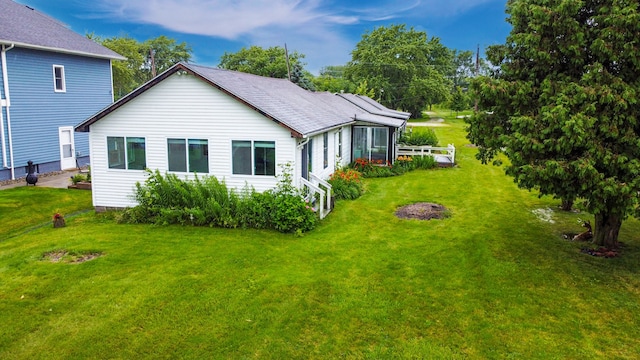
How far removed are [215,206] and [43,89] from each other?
1366cm

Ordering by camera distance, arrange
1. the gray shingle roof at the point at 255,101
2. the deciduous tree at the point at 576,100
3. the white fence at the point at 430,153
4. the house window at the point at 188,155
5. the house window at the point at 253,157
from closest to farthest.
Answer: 1. the deciduous tree at the point at 576,100
2. the gray shingle roof at the point at 255,101
3. the house window at the point at 253,157
4. the house window at the point at 188,155
5. the white fence at the point at 430,153

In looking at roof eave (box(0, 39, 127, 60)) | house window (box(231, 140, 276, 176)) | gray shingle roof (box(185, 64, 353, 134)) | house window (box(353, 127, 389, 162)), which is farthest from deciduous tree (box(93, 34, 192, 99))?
house window (box(231, 140, 276, 176))

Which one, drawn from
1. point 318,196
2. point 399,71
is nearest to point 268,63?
point 399,71

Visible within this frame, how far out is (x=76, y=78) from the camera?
22531 millimetres

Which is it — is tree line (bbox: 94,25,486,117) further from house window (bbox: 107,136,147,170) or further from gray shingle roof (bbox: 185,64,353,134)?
house window (bbox: 107,136,147,170)

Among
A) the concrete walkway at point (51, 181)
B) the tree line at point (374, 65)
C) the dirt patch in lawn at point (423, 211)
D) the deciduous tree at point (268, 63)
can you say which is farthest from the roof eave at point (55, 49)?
the tree line at point (374, 65)

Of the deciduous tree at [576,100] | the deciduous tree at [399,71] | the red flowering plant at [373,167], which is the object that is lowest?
the red flowering plant at [373,167]

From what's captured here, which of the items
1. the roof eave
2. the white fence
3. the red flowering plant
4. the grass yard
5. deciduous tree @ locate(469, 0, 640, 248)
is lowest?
the grass yard

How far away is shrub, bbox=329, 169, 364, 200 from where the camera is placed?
53.5 feet

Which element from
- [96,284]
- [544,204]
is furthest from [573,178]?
[96,284]

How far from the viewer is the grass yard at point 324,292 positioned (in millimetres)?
6695

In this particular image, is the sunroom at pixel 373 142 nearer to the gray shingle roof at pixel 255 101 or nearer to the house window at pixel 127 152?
the gray shingle roof at pixel 255 101

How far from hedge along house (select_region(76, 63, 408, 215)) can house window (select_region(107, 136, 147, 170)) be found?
0.10 ft

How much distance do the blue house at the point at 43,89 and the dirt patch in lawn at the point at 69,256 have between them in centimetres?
1096
